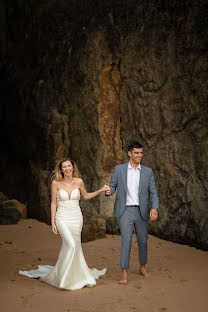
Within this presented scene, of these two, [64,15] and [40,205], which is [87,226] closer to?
[40,205]

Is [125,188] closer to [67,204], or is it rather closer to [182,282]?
[67,204]

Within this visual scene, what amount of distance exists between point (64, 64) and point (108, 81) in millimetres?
1509

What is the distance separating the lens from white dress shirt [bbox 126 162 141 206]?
6.45 m

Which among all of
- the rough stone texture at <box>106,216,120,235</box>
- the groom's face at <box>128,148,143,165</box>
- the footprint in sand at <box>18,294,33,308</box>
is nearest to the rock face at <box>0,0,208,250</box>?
the rough stone texture at <box>106,216,120,235</box>

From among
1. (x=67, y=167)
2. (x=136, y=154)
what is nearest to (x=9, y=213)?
→ (x=67, y=167)

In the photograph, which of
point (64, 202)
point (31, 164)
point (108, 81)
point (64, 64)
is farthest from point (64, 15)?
point (64, 202)

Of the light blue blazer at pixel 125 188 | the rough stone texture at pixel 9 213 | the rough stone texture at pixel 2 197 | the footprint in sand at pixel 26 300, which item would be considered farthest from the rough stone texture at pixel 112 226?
the footprint in sand at pixel 26 300

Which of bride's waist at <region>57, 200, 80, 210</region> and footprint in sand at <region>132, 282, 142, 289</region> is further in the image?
bride's waist at <region>57, 200, 80, 210</region>

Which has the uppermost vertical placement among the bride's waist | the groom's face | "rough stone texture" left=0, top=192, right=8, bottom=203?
the groom's face

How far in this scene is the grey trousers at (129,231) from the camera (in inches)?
247

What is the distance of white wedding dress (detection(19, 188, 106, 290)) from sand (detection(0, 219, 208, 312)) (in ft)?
0.39

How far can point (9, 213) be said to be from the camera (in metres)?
11.9

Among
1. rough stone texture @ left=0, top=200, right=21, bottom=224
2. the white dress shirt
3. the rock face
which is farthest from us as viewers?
rough stone texture @ left=0, top=200, right=21, bottom=224

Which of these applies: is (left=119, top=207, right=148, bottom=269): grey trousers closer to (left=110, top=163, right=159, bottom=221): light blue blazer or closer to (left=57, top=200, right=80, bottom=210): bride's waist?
(left=110, top=163, right=159, bottom=221): light blue blazer
